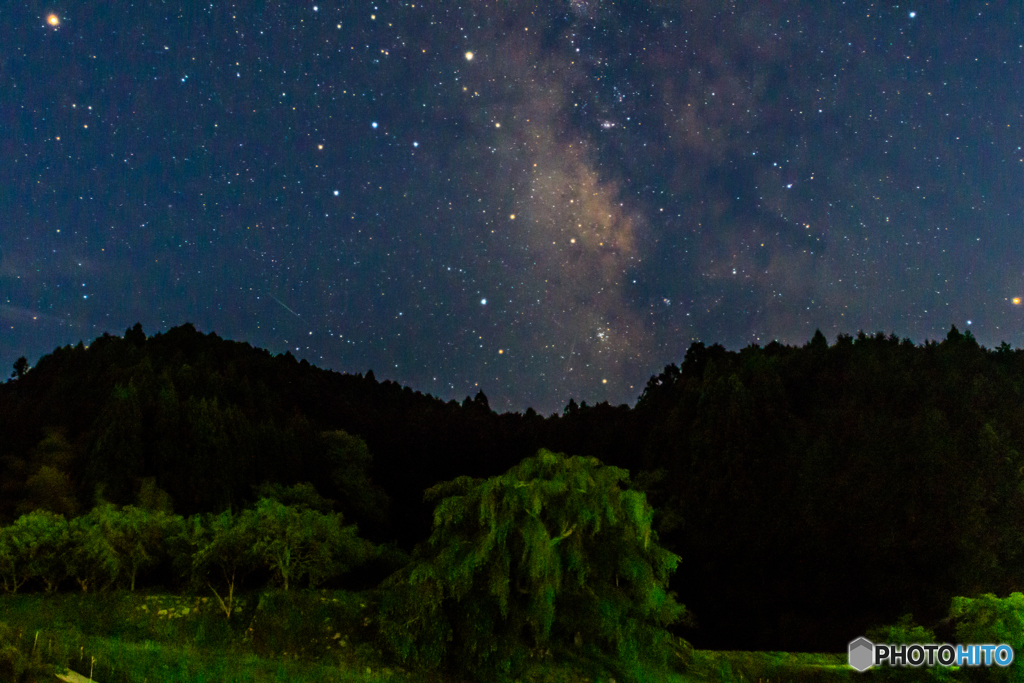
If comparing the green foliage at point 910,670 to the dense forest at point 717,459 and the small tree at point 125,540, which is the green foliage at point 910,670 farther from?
the small tree at point 125,540

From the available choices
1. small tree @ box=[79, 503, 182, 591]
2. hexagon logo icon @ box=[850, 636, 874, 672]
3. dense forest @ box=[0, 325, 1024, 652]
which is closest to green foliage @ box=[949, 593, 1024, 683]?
hexagon logo icon @ box=[850, 636, 874, 672]

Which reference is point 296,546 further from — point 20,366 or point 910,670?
point 20,366

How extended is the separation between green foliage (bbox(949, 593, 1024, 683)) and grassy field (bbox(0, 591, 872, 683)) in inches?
106

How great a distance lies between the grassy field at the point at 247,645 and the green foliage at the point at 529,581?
817 millimetres

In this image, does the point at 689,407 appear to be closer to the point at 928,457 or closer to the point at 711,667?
the point at 928,457

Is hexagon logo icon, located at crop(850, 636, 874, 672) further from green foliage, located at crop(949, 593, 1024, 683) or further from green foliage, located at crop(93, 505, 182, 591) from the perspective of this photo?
green foliage, located at crop(93, 505, 182, 591)

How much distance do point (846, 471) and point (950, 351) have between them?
13.1m

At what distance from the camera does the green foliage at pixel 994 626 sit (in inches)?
596

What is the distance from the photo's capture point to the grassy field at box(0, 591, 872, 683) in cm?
1324

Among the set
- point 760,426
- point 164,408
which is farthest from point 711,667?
point 164,408

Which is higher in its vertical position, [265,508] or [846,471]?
[846,471]

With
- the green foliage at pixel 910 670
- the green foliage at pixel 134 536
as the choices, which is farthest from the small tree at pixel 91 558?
the green foliage at pixel 910 670

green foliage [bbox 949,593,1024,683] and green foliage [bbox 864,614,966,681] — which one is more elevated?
green foliage [bbox 949,593,1024,683]

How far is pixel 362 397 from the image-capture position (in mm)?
78062
